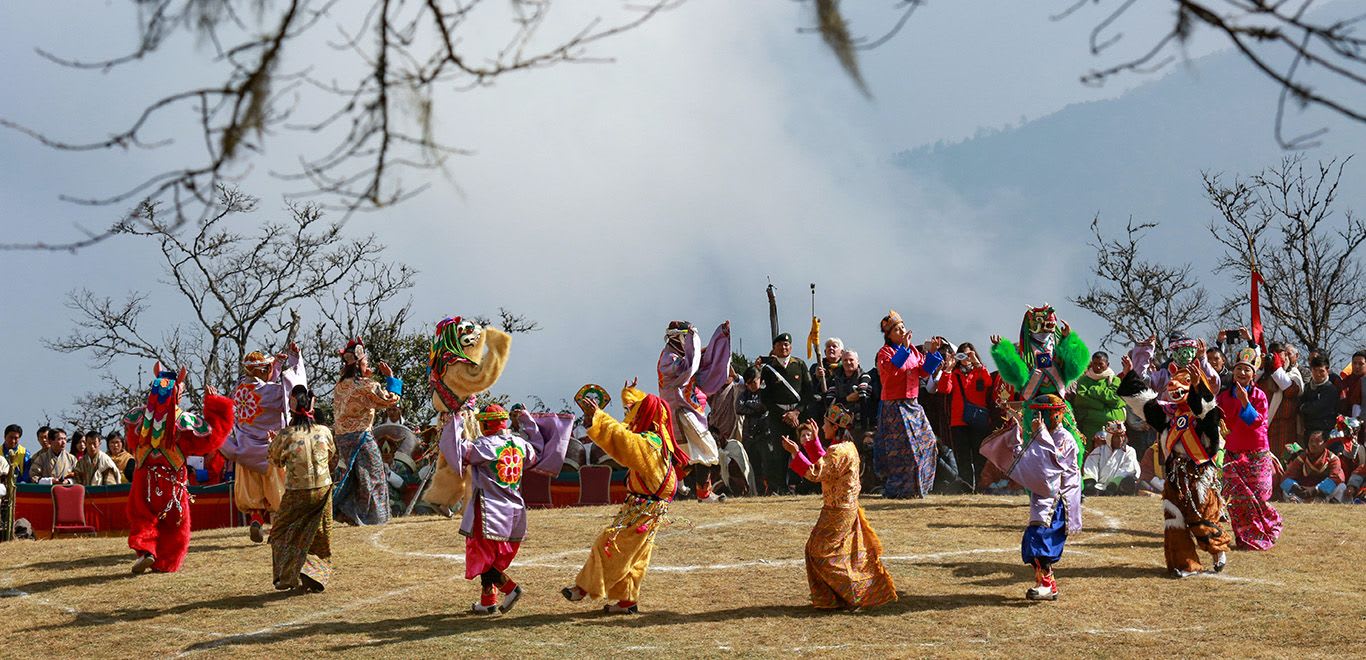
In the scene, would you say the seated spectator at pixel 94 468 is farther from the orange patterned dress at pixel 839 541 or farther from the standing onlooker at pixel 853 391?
the orange patterned dress at pixel 839 541

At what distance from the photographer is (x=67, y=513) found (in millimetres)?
17812

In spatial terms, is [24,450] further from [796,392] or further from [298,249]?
[298,249]

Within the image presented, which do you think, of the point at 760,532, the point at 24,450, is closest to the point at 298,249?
the point at 24,450

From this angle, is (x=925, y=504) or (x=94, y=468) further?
(x=94, y=468)

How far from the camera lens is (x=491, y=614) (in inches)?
435

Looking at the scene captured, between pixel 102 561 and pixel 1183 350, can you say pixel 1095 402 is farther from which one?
pixel 102 561

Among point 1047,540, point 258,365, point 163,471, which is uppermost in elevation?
point 258,365

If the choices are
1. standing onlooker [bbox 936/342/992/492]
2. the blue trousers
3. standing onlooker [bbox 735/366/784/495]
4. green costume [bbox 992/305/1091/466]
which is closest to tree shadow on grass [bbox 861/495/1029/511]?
standing onlooker [bbox 936/342/992/492]

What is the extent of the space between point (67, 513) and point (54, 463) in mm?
1270

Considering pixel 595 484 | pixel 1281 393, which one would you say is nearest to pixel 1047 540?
pixel 1281 393

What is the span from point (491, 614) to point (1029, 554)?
3831 mm

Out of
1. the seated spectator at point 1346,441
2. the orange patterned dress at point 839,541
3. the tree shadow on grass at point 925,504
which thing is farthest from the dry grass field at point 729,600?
the seated spectator at point 1346,441

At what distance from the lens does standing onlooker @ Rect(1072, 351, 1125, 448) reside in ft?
54.5

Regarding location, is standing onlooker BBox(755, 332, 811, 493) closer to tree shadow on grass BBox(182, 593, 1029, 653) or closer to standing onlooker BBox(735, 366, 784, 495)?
standing onlooker BBox(735, 366, 784, 495)
